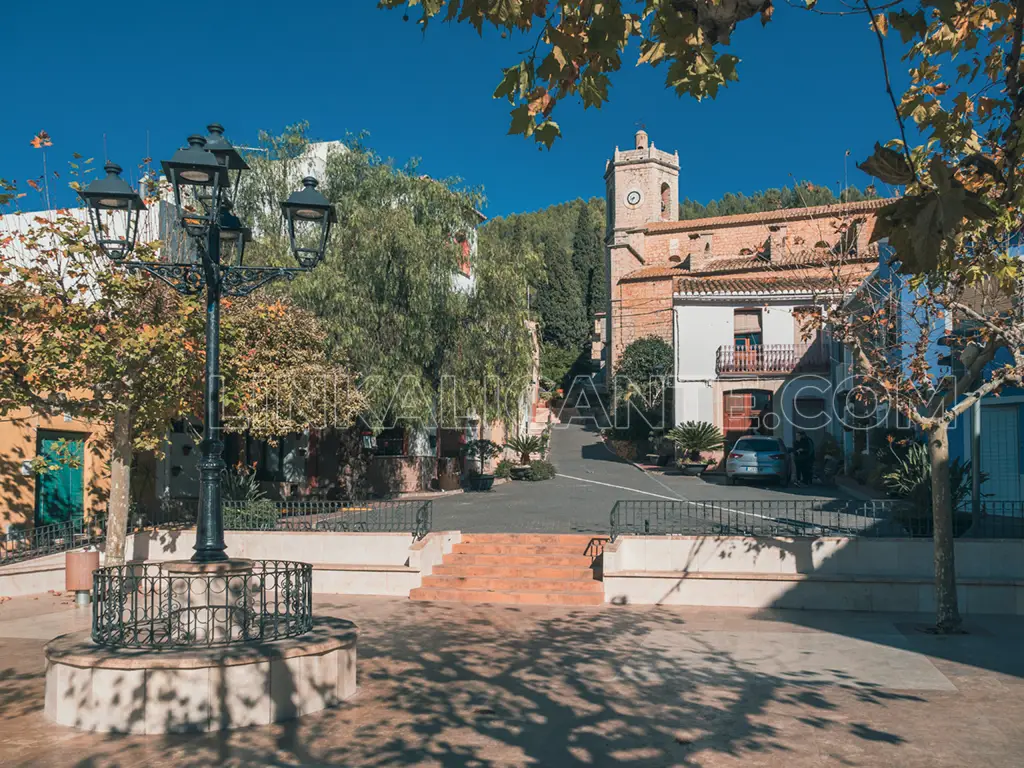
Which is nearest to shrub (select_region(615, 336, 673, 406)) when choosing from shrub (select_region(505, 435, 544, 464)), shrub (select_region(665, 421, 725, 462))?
shrub (select_region(665, 421, 725, 462))

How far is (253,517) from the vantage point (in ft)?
51.5

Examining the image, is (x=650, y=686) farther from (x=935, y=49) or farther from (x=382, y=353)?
(x=382, y=353)

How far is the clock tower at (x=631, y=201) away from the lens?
172 feet

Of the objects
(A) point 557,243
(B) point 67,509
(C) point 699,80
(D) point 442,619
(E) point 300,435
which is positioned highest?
(A) point 557,243

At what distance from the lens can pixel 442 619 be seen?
1238 cm

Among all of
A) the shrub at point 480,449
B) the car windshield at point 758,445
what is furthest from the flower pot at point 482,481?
the car windshield at point 758,445

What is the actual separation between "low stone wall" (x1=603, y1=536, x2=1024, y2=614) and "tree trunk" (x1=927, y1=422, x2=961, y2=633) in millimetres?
1546

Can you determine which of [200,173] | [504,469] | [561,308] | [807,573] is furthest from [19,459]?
[561,308]

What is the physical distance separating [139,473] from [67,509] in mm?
2290

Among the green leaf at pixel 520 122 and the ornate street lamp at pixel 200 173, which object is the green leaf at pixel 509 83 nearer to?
the green leaf at pixel 520 122

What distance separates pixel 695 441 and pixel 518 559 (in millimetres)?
16295

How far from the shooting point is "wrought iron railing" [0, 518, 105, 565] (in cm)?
1480

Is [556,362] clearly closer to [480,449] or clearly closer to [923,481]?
[480,449]

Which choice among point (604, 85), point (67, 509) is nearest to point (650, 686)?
point (604, 85)
